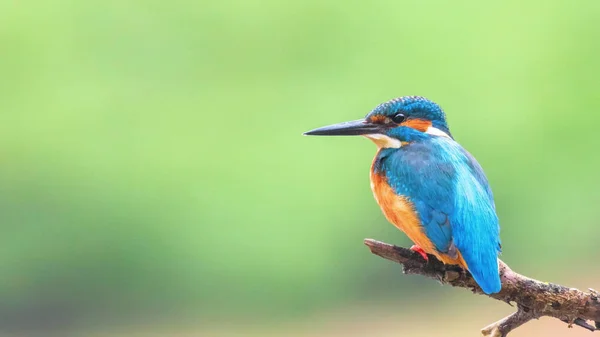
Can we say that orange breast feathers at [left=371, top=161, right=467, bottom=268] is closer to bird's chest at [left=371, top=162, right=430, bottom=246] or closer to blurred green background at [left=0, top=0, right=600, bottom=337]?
bird's chest at [left=371, top=162, right=430, bottom=246]

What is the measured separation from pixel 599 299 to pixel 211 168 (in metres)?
1.79

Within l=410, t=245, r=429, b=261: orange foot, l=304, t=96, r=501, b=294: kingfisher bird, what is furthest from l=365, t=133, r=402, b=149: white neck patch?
l=410, t=245, r=429, b=261: orange foot

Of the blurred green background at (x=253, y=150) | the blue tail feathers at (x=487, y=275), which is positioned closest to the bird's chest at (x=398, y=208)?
the blue tail feathers at (x=487, y=275)

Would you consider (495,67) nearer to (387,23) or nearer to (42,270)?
(387,23)

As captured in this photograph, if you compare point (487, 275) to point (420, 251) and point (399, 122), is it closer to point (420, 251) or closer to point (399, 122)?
point (420, 251)

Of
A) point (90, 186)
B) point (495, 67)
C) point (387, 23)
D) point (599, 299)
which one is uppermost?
point (387, 23)

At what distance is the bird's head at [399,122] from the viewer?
129 cm

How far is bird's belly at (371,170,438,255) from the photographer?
1.17 m

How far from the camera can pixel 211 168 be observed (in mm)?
2721

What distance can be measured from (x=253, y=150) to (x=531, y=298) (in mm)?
1722

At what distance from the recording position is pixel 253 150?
2.75 metres

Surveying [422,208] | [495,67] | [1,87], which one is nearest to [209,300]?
[1,87]

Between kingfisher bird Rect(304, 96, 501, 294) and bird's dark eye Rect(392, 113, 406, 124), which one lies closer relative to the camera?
kingfisher bird Rect(304, 96, 501, 294)

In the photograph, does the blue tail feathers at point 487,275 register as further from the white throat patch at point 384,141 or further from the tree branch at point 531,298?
the white throat patch at point 384,141
